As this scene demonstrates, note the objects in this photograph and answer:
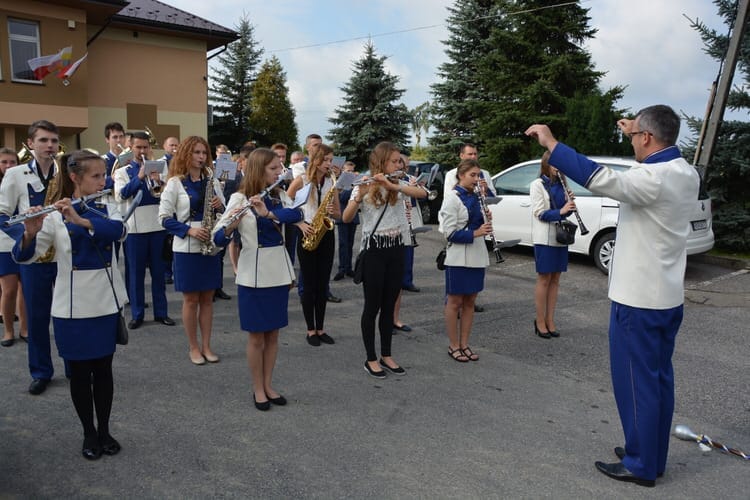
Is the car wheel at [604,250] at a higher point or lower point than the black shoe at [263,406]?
higher

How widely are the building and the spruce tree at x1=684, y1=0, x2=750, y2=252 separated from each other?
660 inches

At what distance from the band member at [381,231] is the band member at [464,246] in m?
0.55

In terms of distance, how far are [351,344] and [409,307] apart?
177 centimetres

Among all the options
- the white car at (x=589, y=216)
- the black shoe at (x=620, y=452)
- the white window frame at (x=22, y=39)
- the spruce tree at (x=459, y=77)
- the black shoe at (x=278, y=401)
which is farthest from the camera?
the spruce tree at (x=459, y=77)

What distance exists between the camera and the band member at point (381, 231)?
500 cm

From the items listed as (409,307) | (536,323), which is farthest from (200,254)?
(536,323)

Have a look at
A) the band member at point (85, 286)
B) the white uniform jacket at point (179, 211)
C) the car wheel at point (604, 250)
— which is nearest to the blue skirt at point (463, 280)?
the white uniform jacket at point (179, 211)

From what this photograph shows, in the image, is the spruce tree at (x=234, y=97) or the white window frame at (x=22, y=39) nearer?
the white window frame at (x=22, y=39)

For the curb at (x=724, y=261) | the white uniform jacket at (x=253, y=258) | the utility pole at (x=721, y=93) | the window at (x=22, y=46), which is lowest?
the curb at (x=724, y=261)

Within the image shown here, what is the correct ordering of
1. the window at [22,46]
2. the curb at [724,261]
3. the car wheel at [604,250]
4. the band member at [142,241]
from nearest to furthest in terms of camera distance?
the band member at [142,241], the car wheel at [604,250], the curb at [724,261], the window at [22,46]

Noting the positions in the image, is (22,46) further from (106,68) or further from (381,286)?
(381,286)

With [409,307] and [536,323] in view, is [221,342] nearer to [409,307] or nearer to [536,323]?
[409,307]

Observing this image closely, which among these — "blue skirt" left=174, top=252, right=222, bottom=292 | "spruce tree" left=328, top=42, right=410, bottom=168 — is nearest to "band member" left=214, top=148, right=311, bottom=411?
"blue skirt" left=174, top=252, right=222, bottom=292

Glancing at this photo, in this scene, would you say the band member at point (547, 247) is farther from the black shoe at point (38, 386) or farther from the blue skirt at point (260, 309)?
the black shoe at point (38, 386)
